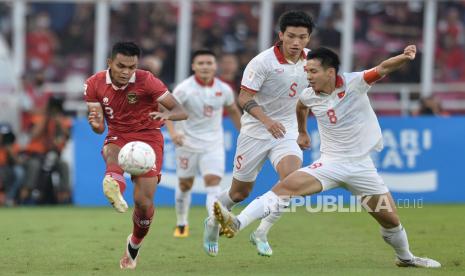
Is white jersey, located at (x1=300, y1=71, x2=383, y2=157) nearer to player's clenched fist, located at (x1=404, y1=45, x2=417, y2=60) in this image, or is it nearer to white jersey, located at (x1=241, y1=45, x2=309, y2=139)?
player's clenched fist, located at (x1=404, y1=45, x2=417, y2=60)

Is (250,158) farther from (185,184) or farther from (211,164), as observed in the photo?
(185,184)

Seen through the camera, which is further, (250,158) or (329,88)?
(250,158)

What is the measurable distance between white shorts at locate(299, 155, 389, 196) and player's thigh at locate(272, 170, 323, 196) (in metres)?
0.05

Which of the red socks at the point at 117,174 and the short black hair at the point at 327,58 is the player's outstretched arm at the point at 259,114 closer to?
the short black hair at the point at 327,58

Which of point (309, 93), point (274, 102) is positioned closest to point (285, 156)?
point (274, 102)

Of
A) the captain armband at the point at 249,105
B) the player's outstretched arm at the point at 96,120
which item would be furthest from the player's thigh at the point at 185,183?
the player's outstretched arm at the point at 96,120

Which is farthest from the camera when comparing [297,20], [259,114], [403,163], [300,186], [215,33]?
[215,33]

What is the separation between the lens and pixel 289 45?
460 inches

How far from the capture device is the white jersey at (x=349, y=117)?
10.4 m

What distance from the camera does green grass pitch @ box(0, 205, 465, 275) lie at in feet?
35.1

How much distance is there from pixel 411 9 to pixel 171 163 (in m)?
7.55

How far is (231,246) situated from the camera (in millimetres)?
12953

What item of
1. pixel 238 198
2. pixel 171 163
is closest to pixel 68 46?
pixel 171 163

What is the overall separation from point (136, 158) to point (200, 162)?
195 inches
